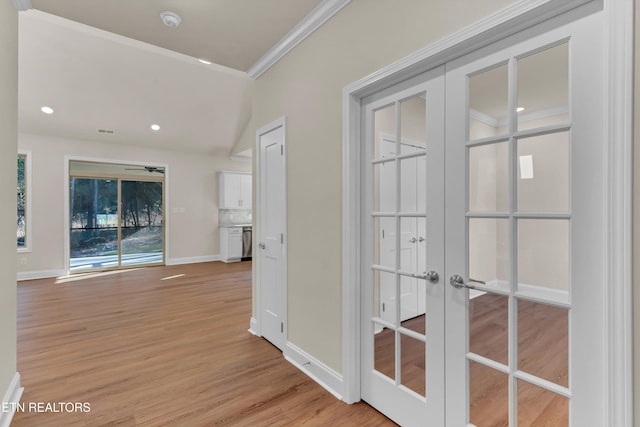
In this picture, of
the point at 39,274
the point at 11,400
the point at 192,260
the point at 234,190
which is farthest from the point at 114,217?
the point at 11,400

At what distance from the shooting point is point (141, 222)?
6.79 m

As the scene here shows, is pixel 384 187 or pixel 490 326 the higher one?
pixel 384 187

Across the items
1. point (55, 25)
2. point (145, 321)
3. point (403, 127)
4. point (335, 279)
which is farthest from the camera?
point (55, 25)

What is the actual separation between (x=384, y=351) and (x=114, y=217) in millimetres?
6684

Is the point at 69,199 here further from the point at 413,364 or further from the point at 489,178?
the point at 489,178

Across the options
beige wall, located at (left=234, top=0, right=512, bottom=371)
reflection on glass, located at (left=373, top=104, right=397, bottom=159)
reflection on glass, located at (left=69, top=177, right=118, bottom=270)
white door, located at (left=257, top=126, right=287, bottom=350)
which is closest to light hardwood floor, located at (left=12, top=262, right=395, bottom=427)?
white door, located at (left=257, top=126, right=287, bottom=350)

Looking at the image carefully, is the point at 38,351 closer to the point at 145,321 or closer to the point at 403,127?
the point at 145,321

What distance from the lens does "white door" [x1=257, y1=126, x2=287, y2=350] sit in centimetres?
272

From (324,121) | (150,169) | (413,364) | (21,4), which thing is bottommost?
(413,364)

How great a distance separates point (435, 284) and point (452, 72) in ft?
3.56

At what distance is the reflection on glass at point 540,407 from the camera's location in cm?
118

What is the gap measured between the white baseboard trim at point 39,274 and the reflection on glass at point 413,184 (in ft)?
22.6

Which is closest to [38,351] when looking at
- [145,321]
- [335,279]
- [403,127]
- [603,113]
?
[145,321]

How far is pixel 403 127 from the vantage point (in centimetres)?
176
